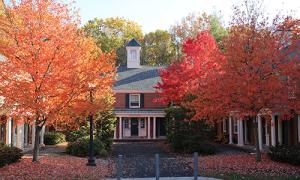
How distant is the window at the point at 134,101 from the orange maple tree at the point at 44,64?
21212 millimetres

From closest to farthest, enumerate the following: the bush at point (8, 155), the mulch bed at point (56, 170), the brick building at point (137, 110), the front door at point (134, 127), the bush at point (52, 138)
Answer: the mulch bed at point (56, 170) → the bush at point (8, 155) → the bush at point (52, 138) → the brick building at point (137, 110) → the front door at point (134, 127)

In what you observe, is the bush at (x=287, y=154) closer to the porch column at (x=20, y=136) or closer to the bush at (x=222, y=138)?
the bush at (x=222, y=138)

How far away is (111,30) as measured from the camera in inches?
2511

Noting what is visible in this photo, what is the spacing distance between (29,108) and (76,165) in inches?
153

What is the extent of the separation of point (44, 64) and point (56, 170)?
192 inches

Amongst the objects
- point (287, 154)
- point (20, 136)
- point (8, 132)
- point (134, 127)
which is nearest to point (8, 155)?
point (8, 132)

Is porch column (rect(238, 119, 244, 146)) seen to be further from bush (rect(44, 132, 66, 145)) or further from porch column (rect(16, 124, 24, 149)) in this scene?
porch column (rect(16, 124, 24, 149))

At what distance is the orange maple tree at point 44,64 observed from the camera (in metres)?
16.6

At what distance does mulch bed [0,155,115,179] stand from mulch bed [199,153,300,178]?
4.82 m

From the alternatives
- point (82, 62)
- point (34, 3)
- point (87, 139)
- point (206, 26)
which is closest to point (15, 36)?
point (34, 3)

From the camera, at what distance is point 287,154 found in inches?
738

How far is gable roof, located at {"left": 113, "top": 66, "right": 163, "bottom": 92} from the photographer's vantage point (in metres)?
39.5

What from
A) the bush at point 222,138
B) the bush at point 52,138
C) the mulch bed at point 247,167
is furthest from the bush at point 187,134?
the bush at point 52,138

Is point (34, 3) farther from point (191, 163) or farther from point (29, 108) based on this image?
point (191, 163)
